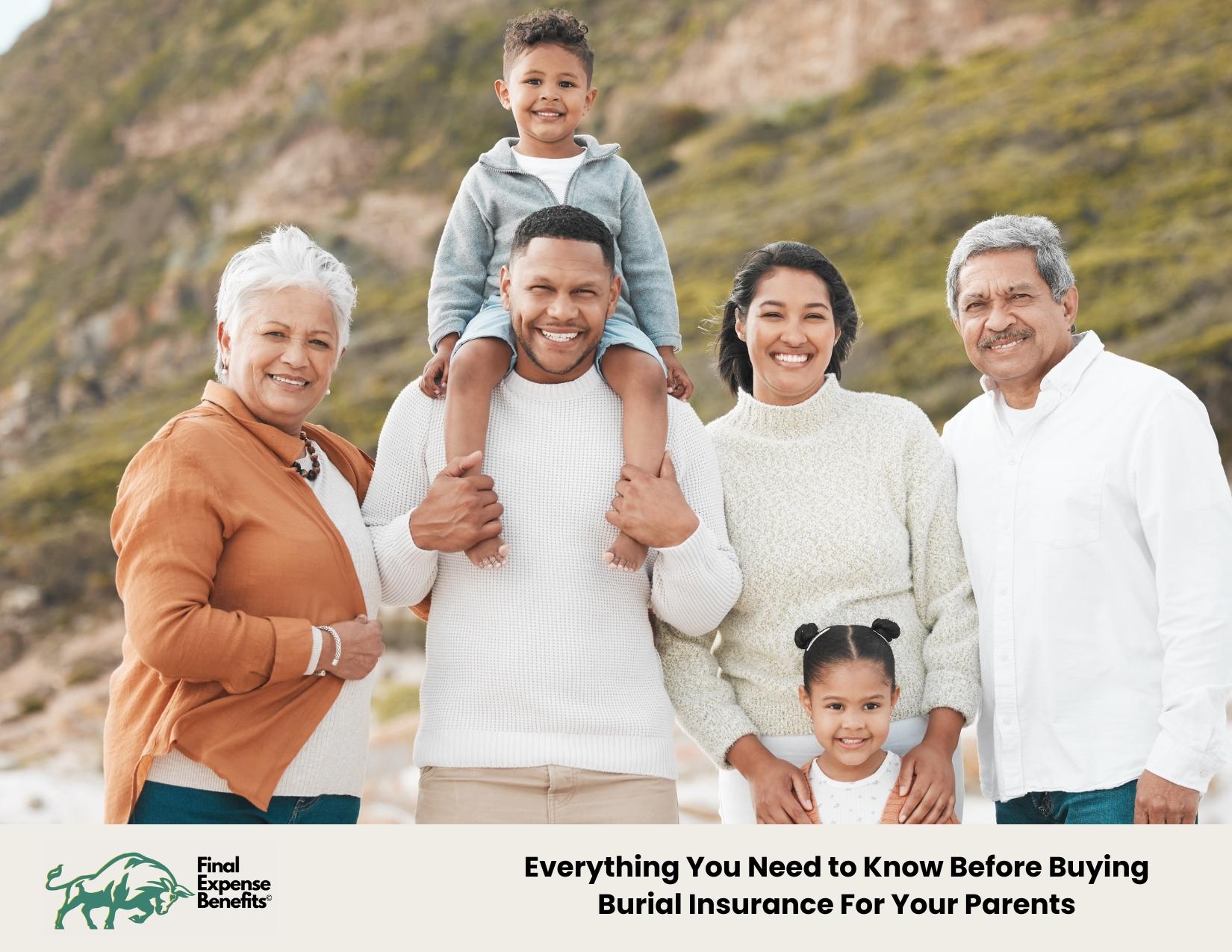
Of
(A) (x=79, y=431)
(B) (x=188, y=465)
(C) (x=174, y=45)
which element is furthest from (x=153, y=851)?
(C) (x=174, y=45)

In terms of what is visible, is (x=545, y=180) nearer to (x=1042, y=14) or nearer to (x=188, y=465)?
(x=188, y=465)

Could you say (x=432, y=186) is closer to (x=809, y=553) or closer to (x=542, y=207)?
(x=542, y=207)

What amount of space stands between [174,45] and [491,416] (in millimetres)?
52212

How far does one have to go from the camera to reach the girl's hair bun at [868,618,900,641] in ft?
10.00

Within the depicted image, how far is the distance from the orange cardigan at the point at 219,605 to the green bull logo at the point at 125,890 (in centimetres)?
12

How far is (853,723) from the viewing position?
2.94 meters

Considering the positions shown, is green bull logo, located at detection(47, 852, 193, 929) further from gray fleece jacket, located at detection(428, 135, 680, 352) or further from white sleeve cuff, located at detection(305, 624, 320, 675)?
gray fleece jacket, located at detection(428, 135, 680, 352)

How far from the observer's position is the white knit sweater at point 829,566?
3125mm

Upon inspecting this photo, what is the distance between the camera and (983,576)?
314 cm

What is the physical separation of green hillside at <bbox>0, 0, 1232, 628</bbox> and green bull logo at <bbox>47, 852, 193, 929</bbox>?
34.6 ft

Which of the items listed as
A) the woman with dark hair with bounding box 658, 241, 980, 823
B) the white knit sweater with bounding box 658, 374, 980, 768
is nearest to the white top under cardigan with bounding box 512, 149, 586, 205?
the woman with dark hair with bounding box 658, 241, 980, 823

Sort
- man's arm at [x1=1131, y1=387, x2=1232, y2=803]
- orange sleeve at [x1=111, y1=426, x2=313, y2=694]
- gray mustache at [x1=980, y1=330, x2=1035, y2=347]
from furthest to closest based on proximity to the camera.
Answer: gray mustache at [x1=980, y1=330, x2=1035, y2=347]
man's arm at [x1=1131, y1=387, x2=1232, y2=803]
orange sleeve at [x1=111, y1=426, x2=313, y2=694]

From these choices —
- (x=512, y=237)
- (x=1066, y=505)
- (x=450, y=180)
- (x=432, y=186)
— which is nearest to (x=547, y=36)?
(x=512, y=237)

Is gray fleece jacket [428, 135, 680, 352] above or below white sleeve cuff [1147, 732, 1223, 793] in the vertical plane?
above
